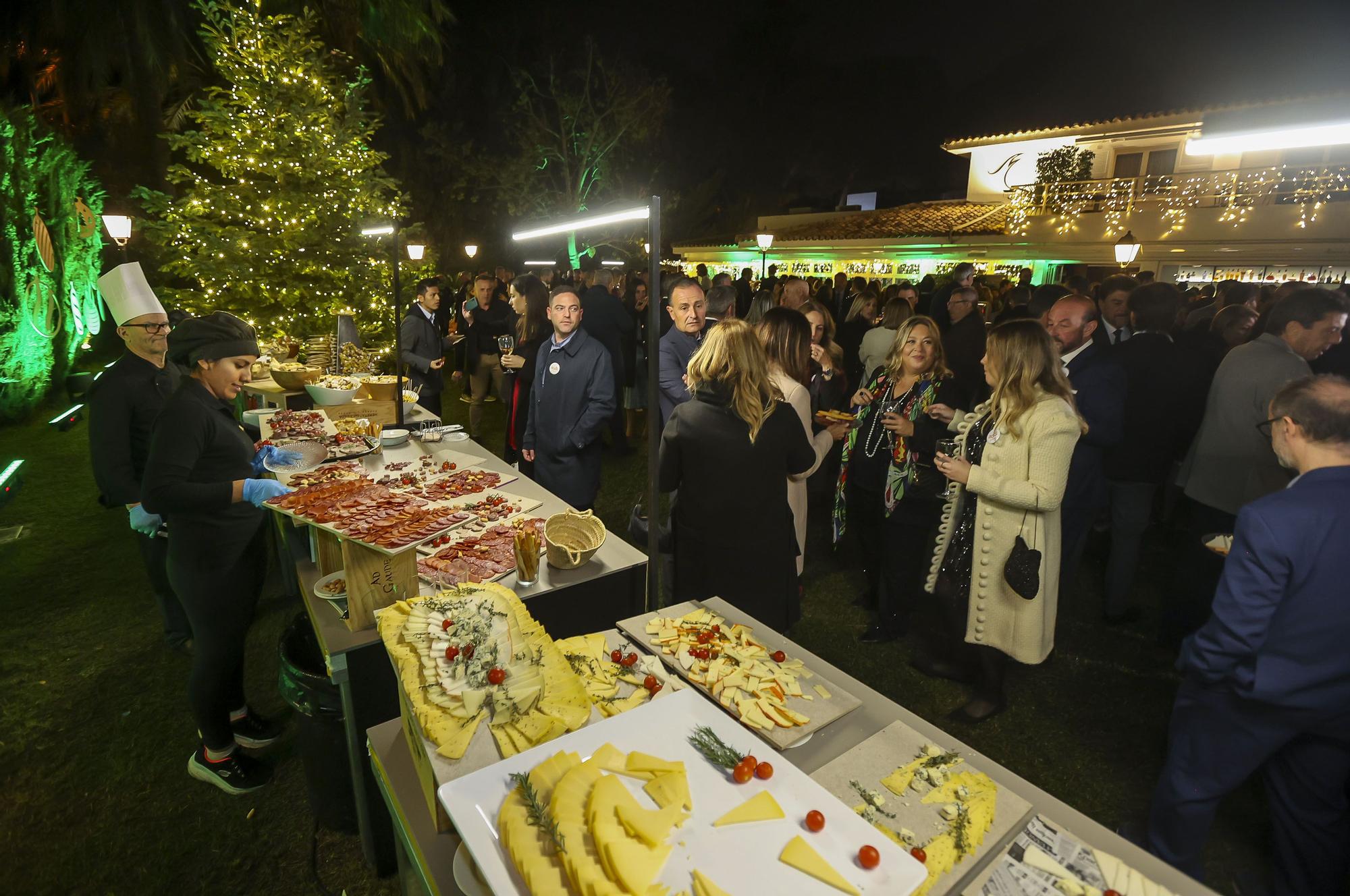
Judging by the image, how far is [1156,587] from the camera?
15.9 feet

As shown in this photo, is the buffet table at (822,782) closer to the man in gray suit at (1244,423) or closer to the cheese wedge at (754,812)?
the cheese wedge at (754,812)

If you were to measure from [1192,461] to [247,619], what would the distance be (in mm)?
5214

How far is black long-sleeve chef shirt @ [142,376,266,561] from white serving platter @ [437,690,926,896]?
2038mm

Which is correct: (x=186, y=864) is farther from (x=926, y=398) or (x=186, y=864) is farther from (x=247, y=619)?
(x=926, y=398)

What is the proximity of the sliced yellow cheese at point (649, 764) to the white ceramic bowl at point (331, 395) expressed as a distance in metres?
4.12

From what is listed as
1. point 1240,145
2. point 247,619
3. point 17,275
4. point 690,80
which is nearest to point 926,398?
point 1240,145

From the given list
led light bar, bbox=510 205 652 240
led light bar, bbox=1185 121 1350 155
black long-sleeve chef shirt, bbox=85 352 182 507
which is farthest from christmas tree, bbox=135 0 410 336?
led light bar, bbox=1185 121 1350 155

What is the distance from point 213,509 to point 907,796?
270 centimetres

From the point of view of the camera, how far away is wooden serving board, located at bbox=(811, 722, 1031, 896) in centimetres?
126

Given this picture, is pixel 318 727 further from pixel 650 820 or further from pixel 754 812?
pixel 754 812

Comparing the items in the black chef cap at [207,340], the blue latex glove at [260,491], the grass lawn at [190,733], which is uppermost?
the black chef cap at [207,340]

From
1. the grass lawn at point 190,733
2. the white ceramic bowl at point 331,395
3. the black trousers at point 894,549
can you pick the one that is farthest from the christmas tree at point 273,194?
the black trousers at point 894,549

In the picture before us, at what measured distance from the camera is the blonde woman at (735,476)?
275 cm

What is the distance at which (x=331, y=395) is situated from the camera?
4562 mm
